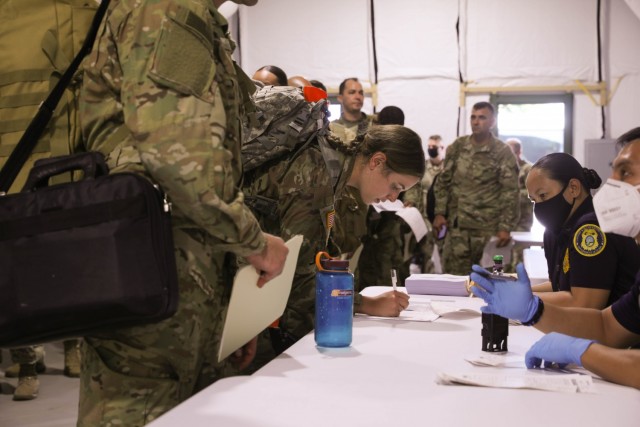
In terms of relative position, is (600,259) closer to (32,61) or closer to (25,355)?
(32,61)

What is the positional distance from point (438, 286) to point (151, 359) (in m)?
1.60

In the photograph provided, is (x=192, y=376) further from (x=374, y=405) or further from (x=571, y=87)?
(x=571, y=87)

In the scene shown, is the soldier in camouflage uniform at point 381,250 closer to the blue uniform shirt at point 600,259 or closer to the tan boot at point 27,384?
the tan boot at point 27,384

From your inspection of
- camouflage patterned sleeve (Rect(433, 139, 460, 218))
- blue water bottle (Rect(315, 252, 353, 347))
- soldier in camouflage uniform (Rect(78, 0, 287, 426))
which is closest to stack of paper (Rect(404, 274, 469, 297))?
blue water bottle (Rect(315, 252, 353, 347))

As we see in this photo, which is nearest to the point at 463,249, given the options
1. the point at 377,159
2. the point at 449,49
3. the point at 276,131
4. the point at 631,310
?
the point at 449,49

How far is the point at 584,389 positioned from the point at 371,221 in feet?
10.7

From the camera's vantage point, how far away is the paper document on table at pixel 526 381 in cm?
136

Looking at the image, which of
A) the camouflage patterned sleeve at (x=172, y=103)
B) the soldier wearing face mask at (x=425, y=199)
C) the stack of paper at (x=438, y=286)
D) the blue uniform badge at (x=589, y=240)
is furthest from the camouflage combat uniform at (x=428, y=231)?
the camouflage patterned sleeve at (x=172, y=103)

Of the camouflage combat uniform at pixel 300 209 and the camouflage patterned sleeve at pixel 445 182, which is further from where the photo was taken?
the camouflage patterned sleeve at pixel 445 182

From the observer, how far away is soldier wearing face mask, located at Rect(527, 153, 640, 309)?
2.06 meters

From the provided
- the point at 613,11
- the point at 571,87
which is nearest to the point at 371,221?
the point at 571,87

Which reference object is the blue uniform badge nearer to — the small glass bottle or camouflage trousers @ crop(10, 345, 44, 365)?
the small glass bottle

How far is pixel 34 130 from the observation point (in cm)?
119

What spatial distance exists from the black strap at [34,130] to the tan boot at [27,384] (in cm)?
283
